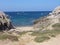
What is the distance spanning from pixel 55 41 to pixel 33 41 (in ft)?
5.93

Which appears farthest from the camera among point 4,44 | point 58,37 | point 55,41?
point 58,37

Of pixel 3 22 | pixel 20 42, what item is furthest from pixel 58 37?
pixel 3 22

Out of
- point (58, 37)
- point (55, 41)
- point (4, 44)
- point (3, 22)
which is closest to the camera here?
point (4, 44)

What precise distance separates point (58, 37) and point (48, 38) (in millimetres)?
1277

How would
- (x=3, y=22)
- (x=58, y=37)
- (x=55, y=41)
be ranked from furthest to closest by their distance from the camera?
(x=3, y=22) → (x=58, y=37) → (x=55, y=41)

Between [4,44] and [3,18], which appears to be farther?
[3,18]

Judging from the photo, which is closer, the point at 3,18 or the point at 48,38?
the point at 48,38

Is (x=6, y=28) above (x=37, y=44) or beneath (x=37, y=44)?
beneath

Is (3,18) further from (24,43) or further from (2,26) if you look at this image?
(24,43)

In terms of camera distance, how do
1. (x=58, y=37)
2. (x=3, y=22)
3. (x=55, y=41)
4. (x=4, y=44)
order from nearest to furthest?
1. (x=4, y=44)
2. (x=55, y=41)
3. (x=58, y=37)
4. (x=3, y=22)

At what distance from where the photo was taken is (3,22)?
33062 millimetres

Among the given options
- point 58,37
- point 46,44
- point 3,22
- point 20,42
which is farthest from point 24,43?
point 3,22

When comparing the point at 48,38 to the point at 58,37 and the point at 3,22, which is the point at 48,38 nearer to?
the point at 58,37

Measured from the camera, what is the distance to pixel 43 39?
1978cm
